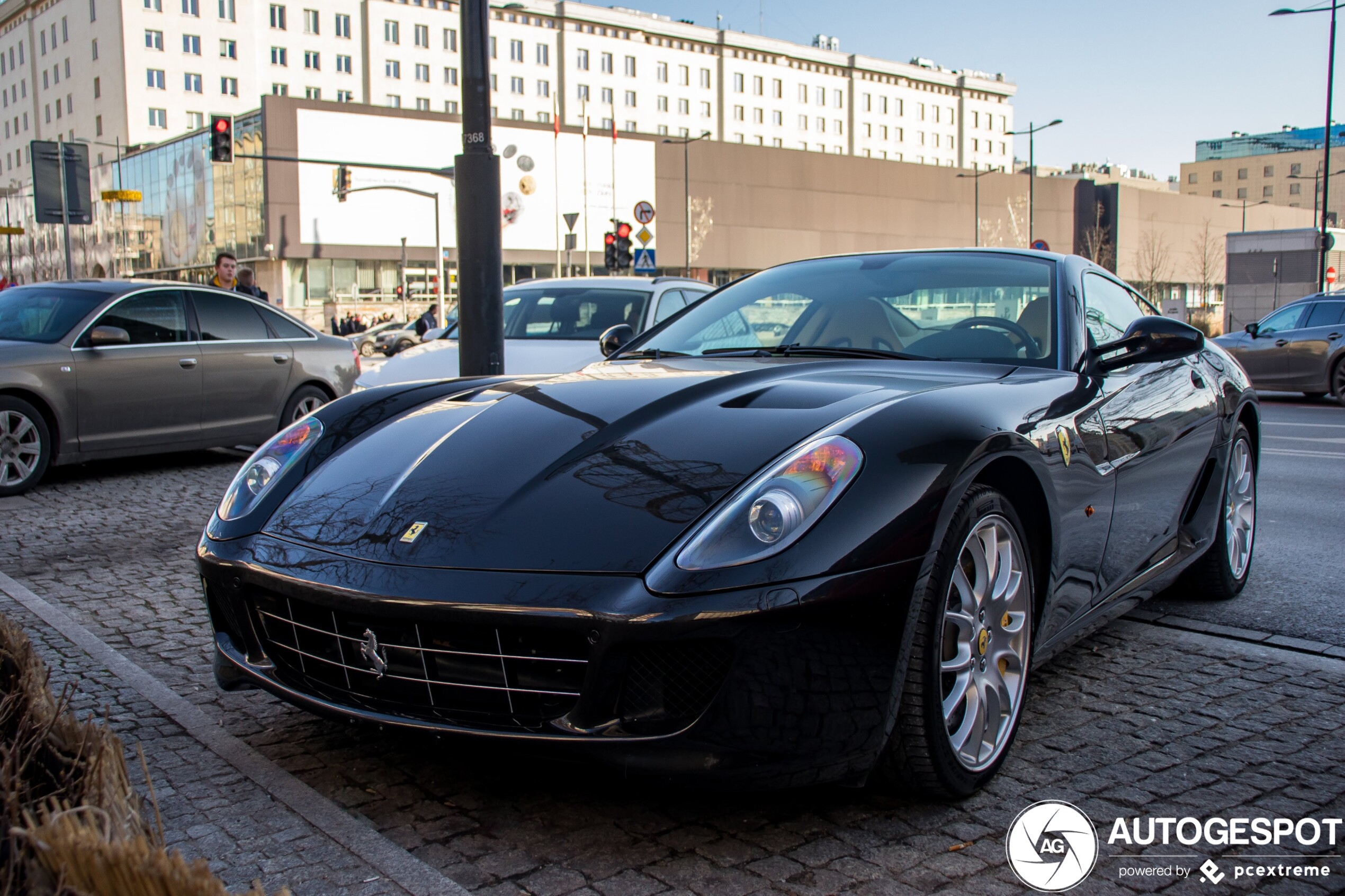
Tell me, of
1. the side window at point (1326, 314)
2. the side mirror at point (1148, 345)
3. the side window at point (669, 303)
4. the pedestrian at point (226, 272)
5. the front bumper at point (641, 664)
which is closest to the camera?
the front bumper at point (641, 664)

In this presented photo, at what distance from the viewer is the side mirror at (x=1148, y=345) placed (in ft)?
11.7

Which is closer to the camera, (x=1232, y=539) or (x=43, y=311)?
(x=1232, y=539)

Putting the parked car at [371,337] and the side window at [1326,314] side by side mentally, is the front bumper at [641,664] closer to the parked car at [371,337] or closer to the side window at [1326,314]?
the side window at [1326,314]

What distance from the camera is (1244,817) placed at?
2.68 metres

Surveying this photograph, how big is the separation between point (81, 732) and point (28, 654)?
427 millimetres

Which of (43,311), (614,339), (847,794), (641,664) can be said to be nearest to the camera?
(641,664)

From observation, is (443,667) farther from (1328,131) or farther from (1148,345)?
(1328,131)

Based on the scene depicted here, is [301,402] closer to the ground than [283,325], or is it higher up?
closer to the ground

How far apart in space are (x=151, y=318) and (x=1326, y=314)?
51.8 feet

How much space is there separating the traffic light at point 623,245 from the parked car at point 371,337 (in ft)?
61.7

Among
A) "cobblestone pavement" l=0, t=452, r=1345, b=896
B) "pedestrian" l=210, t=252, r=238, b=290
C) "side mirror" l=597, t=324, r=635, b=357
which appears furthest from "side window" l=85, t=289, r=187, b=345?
"side mirror" l=597, t=324, r=635, b=357

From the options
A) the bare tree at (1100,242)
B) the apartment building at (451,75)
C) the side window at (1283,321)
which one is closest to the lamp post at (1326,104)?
the side window at (1283,321)

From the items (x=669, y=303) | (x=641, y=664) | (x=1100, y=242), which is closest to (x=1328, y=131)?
(x=669, y=303)

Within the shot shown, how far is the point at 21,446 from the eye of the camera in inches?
317
